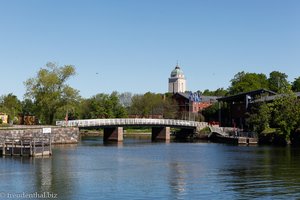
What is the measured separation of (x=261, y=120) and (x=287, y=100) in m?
8.41

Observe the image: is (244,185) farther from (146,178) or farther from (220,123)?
(220,123)

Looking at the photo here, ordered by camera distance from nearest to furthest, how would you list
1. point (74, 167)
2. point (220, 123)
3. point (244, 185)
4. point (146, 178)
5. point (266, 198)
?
1. point (266, 198)
2. point (244, 185)
3. point (146, 178)
4. point (74, 167)
5. point (220, 123)

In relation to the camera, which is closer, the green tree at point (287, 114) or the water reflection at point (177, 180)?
the water reflection at point (177, 180)

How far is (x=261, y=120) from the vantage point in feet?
345

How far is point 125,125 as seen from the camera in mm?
106688

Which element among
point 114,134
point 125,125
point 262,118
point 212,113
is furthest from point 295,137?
point 212,113

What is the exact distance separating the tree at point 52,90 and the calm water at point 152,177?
42.4 meters

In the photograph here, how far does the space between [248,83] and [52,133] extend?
81.3 meters

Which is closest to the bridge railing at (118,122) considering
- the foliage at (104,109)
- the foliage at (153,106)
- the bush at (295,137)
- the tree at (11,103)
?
the bush at (295,137)

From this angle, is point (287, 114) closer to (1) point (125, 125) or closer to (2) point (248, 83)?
(1) point (125, 125)

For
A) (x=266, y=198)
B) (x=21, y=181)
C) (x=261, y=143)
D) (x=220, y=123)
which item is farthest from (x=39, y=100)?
(x=266, y=198)

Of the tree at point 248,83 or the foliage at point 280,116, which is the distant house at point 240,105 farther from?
the tree at point 248,83

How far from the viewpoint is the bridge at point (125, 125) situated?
9925 centimetres

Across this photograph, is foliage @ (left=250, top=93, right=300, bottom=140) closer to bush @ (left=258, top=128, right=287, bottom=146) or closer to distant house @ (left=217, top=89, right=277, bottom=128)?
bush @ (left=258, top=128, right=287, bottom=146)
